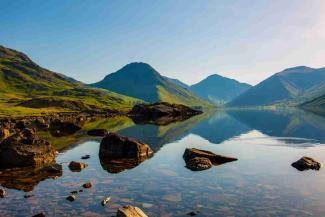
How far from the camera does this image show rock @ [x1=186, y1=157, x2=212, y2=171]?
5109cm

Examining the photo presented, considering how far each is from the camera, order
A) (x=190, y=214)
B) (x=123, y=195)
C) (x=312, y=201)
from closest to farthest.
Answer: (x=190, y=214) → (x=312, y=201) → (x=123, y=195)

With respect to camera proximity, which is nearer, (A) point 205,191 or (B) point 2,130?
(A) point 205,191

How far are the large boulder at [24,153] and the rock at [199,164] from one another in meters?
22.0

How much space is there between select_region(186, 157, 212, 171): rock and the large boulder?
22007 mm

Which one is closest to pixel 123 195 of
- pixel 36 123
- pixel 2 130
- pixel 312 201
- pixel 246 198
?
pixel 246 198

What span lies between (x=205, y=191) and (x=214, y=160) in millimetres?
18231

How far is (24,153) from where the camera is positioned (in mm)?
54156

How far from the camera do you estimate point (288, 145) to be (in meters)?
79.9

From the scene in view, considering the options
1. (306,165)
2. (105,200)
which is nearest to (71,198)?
(105,200)

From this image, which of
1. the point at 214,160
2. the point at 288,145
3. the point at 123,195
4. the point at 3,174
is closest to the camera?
the point at 123,195

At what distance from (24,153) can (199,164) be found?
26.0 meters

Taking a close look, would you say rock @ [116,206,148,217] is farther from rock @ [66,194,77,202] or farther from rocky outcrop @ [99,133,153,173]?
rocky outcrop @ [99,133,153,173]

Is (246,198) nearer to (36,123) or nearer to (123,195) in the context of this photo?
(123,195)

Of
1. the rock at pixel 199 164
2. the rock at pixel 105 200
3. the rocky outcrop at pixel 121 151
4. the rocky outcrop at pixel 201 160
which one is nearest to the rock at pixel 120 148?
the rocky outcrop at pixel 121 151
